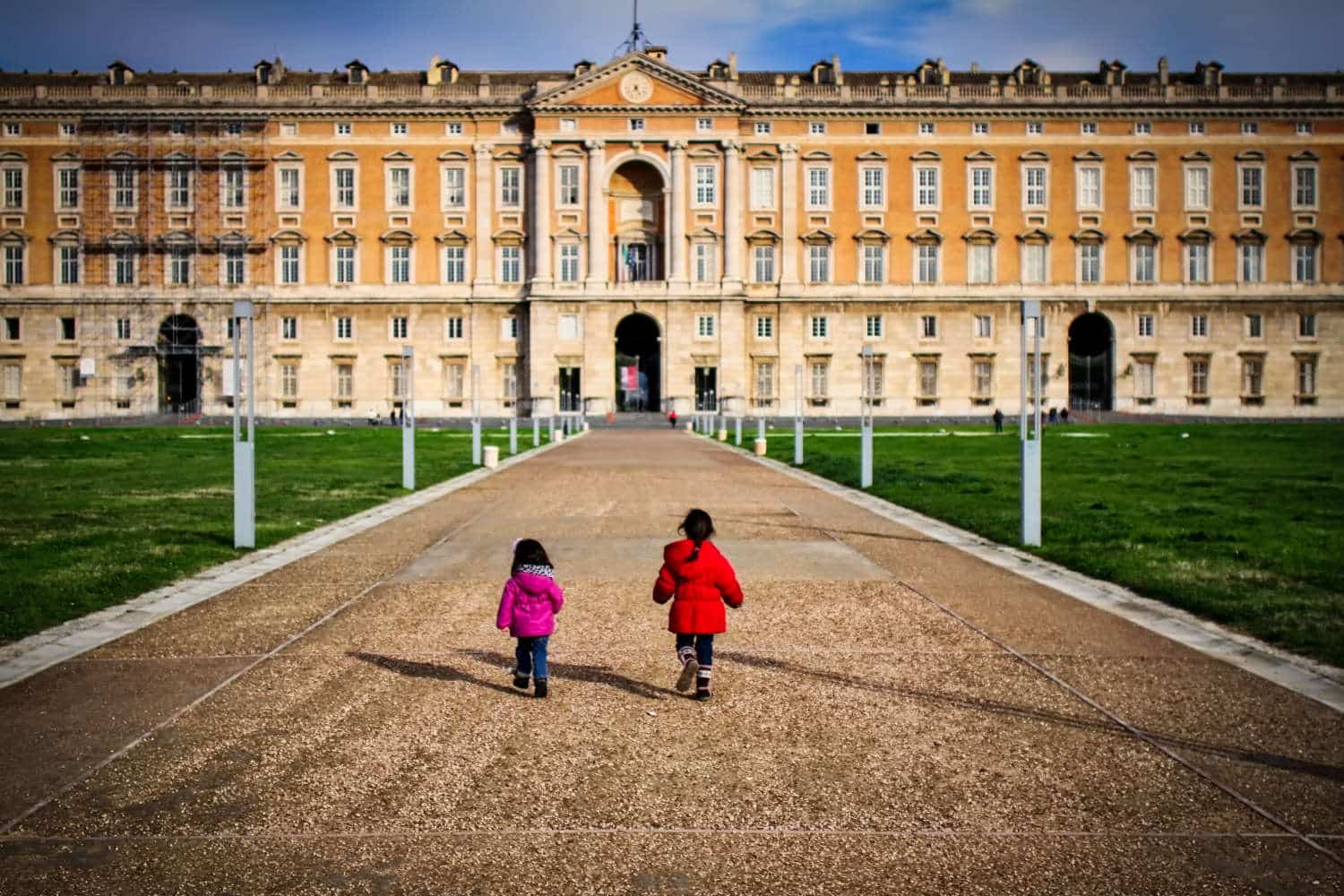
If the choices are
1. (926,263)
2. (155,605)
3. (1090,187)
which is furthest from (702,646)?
(1090,187)

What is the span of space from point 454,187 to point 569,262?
8.75 meters

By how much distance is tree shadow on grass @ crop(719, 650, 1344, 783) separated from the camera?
6.14 metres

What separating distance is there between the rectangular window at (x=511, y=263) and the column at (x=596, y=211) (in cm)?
475

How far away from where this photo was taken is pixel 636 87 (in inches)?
2859

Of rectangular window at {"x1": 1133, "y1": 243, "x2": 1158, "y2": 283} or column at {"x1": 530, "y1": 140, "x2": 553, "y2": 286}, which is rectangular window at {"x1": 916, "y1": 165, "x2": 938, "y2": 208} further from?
column at {"x1": 530, "y1": 140, "x2": 553, "y2": 286}

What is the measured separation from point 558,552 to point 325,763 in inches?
326

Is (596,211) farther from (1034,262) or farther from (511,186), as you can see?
(1034,262)

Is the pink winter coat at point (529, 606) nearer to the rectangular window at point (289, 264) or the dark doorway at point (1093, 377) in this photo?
the rectangular window at point (289, 264)

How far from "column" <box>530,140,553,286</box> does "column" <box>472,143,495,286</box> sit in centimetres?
315

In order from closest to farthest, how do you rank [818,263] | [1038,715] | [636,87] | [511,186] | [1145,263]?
[1038,715] → [636,87] → [511,186] → [818,263] → [1145,263]

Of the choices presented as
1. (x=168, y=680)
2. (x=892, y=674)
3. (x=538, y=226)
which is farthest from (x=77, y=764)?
(x=538, y=226)

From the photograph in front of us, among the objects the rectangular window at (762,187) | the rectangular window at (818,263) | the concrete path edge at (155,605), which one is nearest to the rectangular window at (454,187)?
the rectangular window at (762,187)

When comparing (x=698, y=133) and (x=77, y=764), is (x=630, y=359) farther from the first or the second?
(x=77, y=764)

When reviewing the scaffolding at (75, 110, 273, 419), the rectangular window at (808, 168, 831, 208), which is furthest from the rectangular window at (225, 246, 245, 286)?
the rectangular window at (808, 168, 831, 208)
